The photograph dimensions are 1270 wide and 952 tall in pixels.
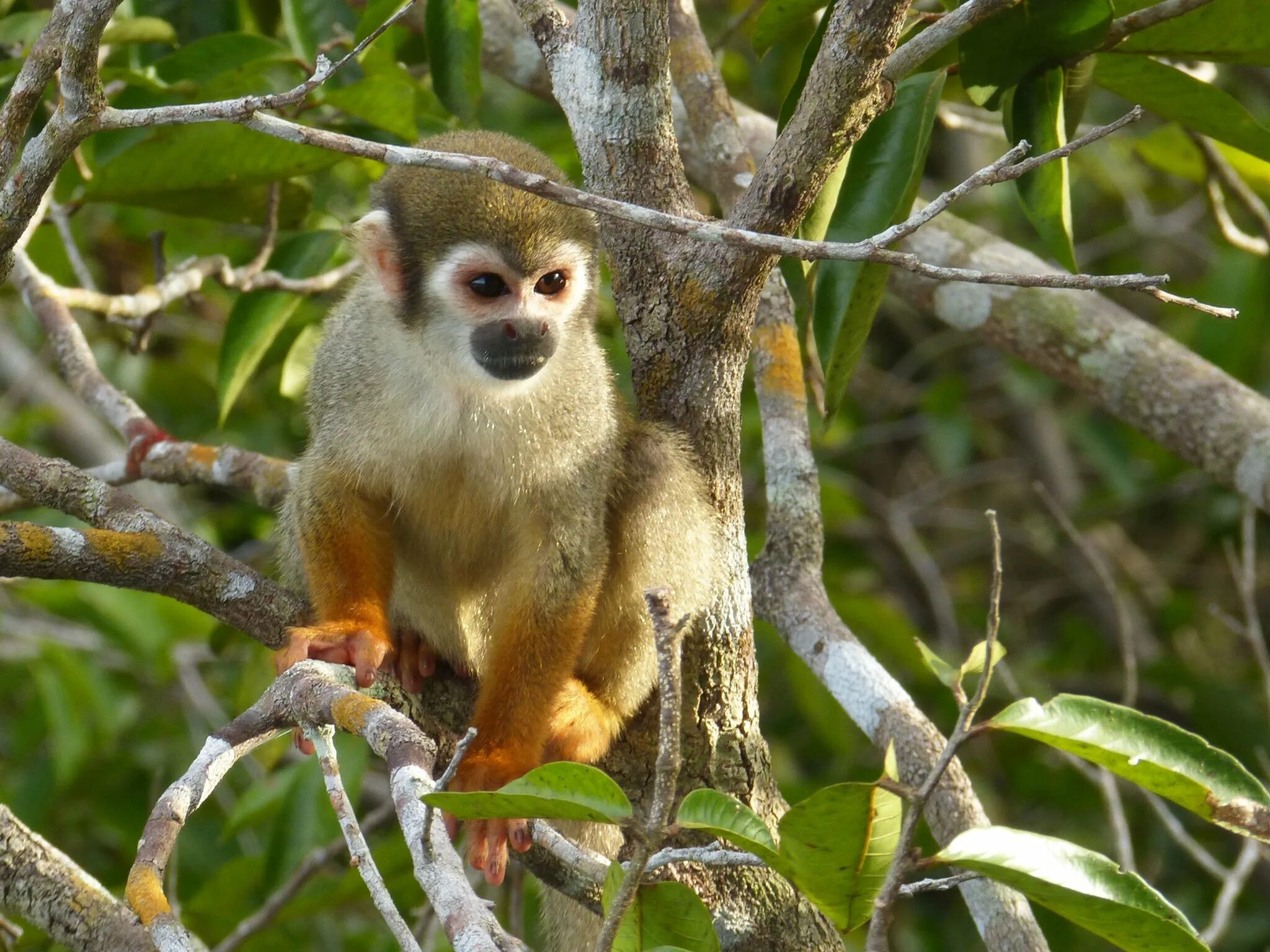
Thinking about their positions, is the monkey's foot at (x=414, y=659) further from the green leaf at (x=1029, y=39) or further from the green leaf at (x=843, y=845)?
the green leaf at (x=1029, y=39)

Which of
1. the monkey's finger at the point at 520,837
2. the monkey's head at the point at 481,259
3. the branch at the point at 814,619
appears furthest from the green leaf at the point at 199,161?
the monkey's finger at the point at 520,837

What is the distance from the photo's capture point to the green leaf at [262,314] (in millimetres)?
3816

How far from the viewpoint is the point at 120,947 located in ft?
7.27

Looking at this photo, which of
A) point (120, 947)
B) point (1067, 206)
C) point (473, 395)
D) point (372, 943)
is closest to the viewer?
point (120, 947)

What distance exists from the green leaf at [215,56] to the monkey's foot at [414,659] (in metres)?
1.55

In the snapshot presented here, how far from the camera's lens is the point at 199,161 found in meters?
3.56

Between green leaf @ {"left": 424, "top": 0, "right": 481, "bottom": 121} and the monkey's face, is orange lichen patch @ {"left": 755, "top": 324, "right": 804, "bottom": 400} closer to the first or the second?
the monkey's face

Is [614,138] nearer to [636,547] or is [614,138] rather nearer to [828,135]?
[828,135]

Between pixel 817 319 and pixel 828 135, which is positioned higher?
pixel 828 135

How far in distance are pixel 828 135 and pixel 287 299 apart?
204cm

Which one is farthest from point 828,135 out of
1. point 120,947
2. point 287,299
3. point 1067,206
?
point 287,299

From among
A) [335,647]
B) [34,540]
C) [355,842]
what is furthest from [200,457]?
[355,842]

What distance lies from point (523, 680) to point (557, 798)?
1123 millimetres

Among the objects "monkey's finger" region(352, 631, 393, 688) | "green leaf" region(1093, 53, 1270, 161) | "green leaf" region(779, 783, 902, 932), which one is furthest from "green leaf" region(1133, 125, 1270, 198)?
"green leaf" region(779, 783, 902, 932)
